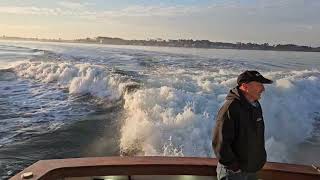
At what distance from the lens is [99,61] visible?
5.79m

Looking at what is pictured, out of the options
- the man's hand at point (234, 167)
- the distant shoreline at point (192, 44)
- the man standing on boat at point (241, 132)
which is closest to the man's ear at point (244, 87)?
the man standing on boat at point (241, 132)

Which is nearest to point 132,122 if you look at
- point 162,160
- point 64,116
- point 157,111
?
point 157,111

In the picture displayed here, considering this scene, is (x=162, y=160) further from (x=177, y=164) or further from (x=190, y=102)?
(x=190, y=102)

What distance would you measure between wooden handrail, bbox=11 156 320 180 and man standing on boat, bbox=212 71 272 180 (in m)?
0.33

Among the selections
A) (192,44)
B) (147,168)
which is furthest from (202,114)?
(147,168)

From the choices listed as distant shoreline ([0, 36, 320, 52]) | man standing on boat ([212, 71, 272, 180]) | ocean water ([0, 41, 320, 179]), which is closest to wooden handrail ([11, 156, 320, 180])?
man standing on boat ([212, 71, 272, 180])

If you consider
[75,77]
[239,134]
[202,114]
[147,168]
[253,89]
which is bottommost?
[202,114]

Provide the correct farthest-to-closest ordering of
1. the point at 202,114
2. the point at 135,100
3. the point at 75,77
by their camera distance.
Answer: the point at 75,77 < the point at 135,100 < the point at 202,114

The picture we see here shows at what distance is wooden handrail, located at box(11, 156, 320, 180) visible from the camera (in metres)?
1.72

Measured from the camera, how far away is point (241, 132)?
1.34 m

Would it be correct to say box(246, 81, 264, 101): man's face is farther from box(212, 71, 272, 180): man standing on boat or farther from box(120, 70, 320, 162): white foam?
box(120, 70, 320, 162): white foam

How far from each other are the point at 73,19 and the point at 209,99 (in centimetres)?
184

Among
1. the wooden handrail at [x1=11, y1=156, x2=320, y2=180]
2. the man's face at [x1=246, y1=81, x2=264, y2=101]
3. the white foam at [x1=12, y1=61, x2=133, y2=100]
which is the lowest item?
the white foam at [x1=12, y1=61, x2=133, y2=100]

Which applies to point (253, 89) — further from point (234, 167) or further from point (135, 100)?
point (135, 100)
